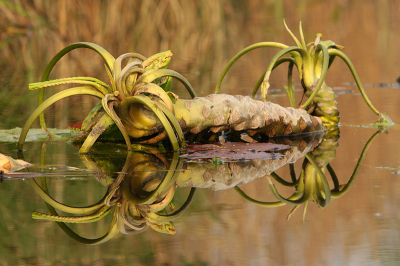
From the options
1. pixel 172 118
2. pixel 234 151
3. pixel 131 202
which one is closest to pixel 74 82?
pixel 172 118

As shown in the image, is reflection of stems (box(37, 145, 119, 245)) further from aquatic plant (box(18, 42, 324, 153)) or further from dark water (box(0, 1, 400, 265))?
aquatic plant (box(18, 42, 324, 153))

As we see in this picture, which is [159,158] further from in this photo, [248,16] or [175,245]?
[248,16]

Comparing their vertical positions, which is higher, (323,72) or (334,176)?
(323,72)

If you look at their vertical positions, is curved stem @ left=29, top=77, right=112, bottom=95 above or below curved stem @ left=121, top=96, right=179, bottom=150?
above

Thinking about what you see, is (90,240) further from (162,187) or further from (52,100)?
(52,100)

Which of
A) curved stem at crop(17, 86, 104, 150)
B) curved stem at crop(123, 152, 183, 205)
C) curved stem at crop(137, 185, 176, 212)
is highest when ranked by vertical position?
curved stem at crop(17, 86, 104, 150)

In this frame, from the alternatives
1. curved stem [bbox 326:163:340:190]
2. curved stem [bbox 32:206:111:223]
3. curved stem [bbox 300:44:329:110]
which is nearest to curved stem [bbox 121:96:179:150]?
curved stem [bbox 326:163:340:190]
